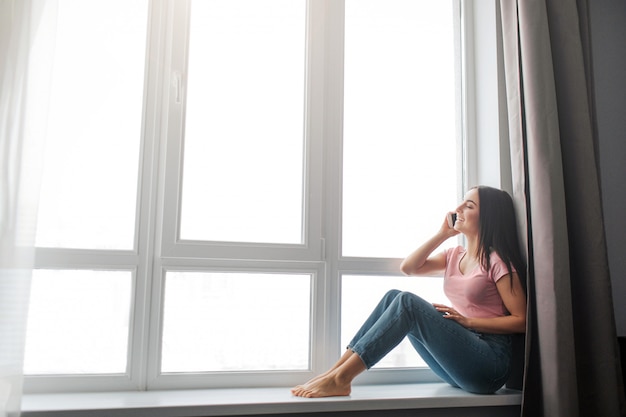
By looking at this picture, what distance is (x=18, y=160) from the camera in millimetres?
1599

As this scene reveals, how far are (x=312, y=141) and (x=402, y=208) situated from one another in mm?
466

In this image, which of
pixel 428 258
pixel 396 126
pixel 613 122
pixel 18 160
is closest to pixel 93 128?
A: pixel 18 160

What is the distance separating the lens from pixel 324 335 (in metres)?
2.06

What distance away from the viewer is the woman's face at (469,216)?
2039 millimetres

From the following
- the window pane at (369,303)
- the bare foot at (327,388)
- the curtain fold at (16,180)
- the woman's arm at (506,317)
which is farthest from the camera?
the window pane at (369,303)

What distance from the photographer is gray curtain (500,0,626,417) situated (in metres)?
1.80

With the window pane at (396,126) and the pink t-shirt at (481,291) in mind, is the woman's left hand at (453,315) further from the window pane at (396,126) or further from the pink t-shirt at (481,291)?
the window pane at (396,126)

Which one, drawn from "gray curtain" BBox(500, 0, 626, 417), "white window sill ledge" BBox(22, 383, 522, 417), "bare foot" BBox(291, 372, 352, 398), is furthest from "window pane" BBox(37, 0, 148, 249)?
"gray curtain" BBox(500, 0, 626, 417)

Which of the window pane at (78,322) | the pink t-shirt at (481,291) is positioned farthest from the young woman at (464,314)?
the window pane at (78,322)

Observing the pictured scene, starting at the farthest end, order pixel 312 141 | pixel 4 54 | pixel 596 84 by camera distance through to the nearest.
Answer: pixel 596 84, pixel 312 141, pixel 4 54

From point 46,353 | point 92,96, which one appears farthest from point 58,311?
point 92,96

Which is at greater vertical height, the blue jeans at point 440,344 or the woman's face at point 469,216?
the woman's face at point 469,216

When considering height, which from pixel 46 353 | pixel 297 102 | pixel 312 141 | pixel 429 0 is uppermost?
pixel 429 0

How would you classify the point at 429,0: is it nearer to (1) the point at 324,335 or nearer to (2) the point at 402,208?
(2) the point at 402,208
